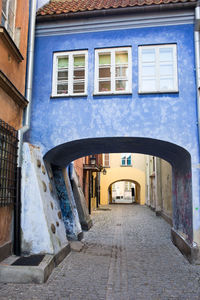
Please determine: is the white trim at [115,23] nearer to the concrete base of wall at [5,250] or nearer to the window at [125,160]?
the concrete base of wall at [5,250]

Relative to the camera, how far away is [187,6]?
7.95m

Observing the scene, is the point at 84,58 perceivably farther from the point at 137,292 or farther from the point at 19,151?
the point at 137,292

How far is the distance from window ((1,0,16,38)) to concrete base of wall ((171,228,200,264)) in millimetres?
7358

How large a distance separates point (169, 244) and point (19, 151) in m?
5.86

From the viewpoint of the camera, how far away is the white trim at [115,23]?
8113 mm

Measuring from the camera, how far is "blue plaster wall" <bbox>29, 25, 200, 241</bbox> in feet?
25.3

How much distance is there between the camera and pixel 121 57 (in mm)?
8430

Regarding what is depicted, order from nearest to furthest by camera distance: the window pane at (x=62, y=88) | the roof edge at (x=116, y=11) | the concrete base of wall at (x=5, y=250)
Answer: the concrete base of wall at (x=5, y=250)
the roof edge at (x=116, y=11)
the window pane at (x=62, y=88)

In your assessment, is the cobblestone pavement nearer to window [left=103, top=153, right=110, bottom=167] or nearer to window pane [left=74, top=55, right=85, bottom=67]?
window pane [left=74, top=55, right=85, bottom=67]

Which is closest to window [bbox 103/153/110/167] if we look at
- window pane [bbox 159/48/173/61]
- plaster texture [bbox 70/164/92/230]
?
plaster texture [bbox 70/164/92/230]

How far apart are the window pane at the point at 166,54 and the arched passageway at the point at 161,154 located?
244 cm

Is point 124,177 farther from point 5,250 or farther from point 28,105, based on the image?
point 5,250

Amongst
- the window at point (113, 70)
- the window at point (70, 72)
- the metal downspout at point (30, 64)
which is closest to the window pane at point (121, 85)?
the window at point (113, 70)

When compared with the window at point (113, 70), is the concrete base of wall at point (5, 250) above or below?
below
